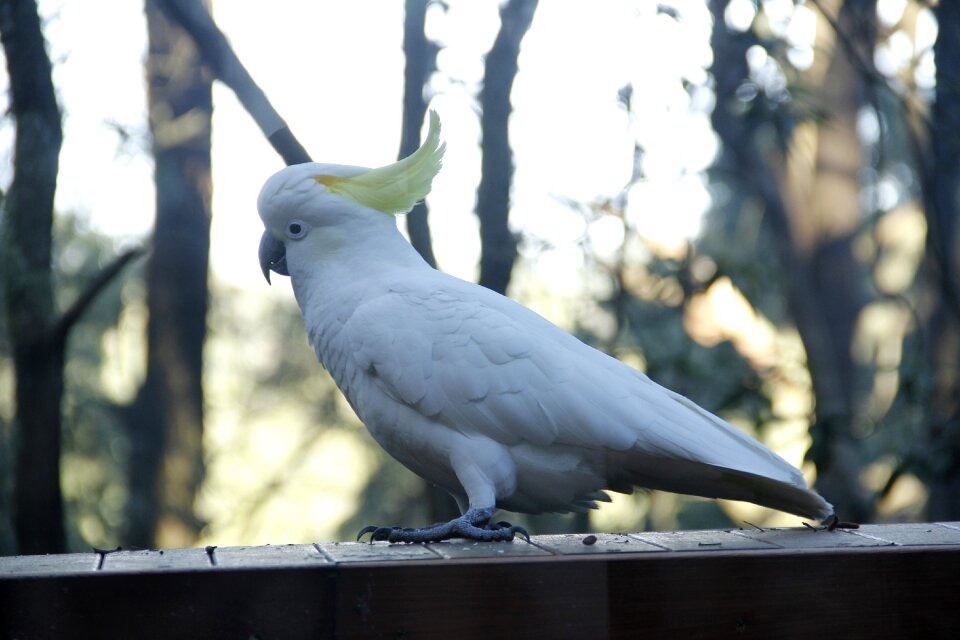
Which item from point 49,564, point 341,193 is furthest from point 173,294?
point 49,564

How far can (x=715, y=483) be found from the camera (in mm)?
1746

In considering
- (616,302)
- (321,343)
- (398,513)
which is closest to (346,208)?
(321,343)

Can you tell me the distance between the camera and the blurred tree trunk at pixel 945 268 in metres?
3.58

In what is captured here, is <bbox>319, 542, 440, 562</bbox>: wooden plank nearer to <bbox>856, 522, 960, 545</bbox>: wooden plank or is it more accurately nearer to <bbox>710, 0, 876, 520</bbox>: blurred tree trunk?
<bbox>856, 522, 960, 545</bbox>: wooden plank

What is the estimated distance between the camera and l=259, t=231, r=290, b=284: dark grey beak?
6.57 feet

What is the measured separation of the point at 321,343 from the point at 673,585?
2.83 feet

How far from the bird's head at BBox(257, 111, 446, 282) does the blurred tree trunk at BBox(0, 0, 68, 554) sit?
1136mm

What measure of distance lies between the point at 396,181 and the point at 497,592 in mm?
915

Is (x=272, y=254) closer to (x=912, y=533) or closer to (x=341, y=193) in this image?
(x=341, y=193)

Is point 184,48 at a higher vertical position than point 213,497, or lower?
higher

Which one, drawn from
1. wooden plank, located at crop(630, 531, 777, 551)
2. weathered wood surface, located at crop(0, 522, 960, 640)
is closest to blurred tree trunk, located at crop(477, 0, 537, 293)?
wooden plank, located at crop(630, 531, 777, 551)

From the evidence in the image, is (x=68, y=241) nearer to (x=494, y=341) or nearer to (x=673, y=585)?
(x=494, y=341)

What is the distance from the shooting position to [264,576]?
4.08ft

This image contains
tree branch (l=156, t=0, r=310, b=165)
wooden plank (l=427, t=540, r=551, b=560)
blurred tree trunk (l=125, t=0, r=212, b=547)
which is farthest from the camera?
blurred tree trunk (l=125, t=0, r=212, b=547)
